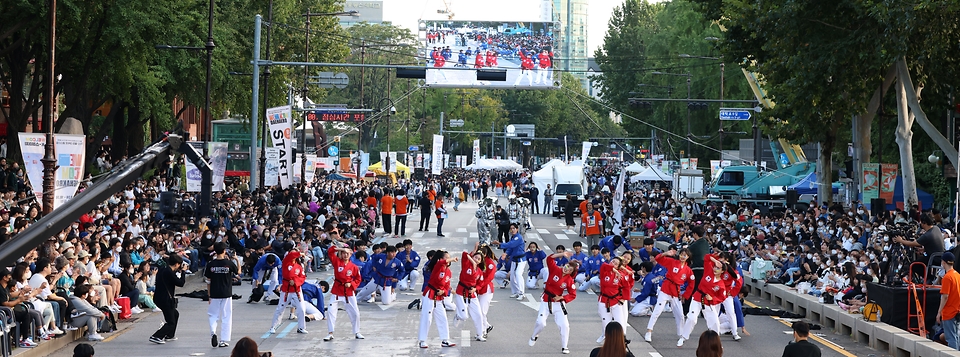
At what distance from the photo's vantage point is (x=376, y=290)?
74.2 ft

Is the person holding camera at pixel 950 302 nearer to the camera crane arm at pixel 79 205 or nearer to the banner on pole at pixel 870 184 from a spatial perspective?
the camera crane arm at pixel 79 205

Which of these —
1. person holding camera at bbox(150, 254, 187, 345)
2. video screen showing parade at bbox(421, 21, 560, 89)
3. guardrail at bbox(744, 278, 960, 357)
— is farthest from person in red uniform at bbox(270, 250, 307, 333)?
video screen showing parade at bbox(421, 21, 560, 89)

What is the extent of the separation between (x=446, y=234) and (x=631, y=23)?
61.8 m

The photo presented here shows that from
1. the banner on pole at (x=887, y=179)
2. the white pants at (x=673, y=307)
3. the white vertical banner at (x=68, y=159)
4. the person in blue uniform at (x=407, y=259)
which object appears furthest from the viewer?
the banner on pole at (x=887, y=179)

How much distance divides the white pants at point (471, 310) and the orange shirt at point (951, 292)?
6469 millimetres

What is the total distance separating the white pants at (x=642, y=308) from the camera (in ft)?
68.5

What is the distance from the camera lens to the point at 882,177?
3256cm

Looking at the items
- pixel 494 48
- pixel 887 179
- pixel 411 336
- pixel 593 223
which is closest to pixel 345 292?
pixel 411 336

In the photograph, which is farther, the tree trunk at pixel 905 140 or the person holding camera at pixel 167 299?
the tree trunk at pixel 905 140

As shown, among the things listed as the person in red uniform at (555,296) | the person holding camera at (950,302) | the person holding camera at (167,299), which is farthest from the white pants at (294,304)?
the person holding camera at (950,302)

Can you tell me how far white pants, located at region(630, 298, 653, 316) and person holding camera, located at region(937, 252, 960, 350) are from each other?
6.48 m

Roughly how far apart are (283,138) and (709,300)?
68.7ft

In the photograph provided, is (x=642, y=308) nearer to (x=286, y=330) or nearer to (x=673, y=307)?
(x=673, y=307)

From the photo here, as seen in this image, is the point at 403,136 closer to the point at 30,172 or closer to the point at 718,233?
the point at 718,233
